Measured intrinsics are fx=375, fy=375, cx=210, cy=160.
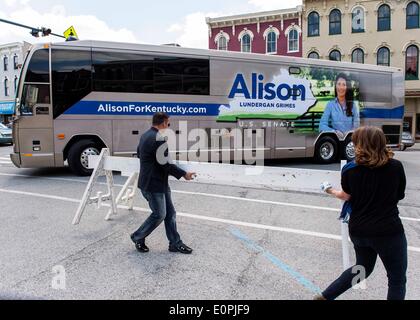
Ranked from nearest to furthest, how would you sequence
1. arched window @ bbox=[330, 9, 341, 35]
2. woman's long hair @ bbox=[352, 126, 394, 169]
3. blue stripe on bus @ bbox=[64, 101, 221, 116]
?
woman's long hair @ bbox=[352, 126, 394, 169], blue stripe on bus @ bbox=[64, 101, 221, 116], arched window @ bbox=[330, 9, 341, 35]

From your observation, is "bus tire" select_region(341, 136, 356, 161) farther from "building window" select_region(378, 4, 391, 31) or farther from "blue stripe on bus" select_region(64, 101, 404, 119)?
"building window" select_region(378, 4, 391, 31)

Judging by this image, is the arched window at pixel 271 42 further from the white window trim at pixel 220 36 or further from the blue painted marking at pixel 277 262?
the blue painted marking at pixel 277 262

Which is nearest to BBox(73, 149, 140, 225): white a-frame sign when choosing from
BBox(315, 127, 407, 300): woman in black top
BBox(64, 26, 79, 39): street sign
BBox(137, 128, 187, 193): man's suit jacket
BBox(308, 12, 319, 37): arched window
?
BBox(137, 128, 187, 193): man's suit jacket

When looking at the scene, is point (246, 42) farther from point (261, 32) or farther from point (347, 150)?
point (347, 150)

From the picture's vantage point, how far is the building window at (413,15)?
29172 millimetres

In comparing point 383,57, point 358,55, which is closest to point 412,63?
point 383,57

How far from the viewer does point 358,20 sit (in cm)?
3056

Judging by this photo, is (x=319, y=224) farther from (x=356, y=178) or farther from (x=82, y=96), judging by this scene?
(x=82, y=96)

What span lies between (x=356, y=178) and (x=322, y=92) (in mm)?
10353

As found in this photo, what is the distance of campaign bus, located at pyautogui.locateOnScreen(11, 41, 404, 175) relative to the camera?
375 inches

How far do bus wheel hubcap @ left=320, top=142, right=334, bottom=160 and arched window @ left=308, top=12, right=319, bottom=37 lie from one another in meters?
21.8

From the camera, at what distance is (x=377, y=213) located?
284cm

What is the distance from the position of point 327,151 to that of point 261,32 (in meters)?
23.5

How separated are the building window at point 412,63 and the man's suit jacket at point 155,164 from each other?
3127 cm
